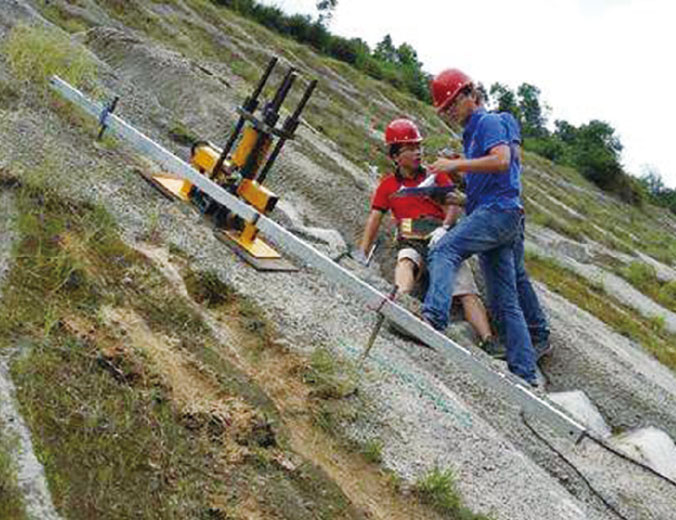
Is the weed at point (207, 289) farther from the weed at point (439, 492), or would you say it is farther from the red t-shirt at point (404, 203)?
the red t-shirt at point (404, 203)

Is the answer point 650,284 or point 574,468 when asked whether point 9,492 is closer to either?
point 574,468

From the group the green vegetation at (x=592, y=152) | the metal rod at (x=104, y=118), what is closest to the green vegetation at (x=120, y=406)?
the metal rod at (x=104, y=118)

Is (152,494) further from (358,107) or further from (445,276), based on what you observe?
(358,107)

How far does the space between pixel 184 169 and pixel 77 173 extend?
3.05 ft

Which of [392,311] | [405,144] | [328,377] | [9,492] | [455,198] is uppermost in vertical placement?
[405,144]

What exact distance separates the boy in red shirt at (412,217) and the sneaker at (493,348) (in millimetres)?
238

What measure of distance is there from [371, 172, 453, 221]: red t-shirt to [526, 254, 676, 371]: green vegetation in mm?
5373

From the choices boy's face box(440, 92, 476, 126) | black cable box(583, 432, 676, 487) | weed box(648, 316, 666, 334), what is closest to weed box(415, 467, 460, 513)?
black cable box(583, 432, 676, 487)

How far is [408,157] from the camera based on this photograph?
1005 centimetres

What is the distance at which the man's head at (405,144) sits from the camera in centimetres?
991

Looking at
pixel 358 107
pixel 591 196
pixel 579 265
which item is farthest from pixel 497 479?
pixel 591 196

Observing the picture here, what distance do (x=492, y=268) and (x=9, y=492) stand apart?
5.43 meters

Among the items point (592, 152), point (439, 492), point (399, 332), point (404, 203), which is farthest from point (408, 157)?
point (592, 152)

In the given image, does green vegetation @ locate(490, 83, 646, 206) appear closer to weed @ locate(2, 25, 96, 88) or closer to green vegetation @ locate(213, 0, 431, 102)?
green vegetation @ locate(213, 0, 431, 102)
